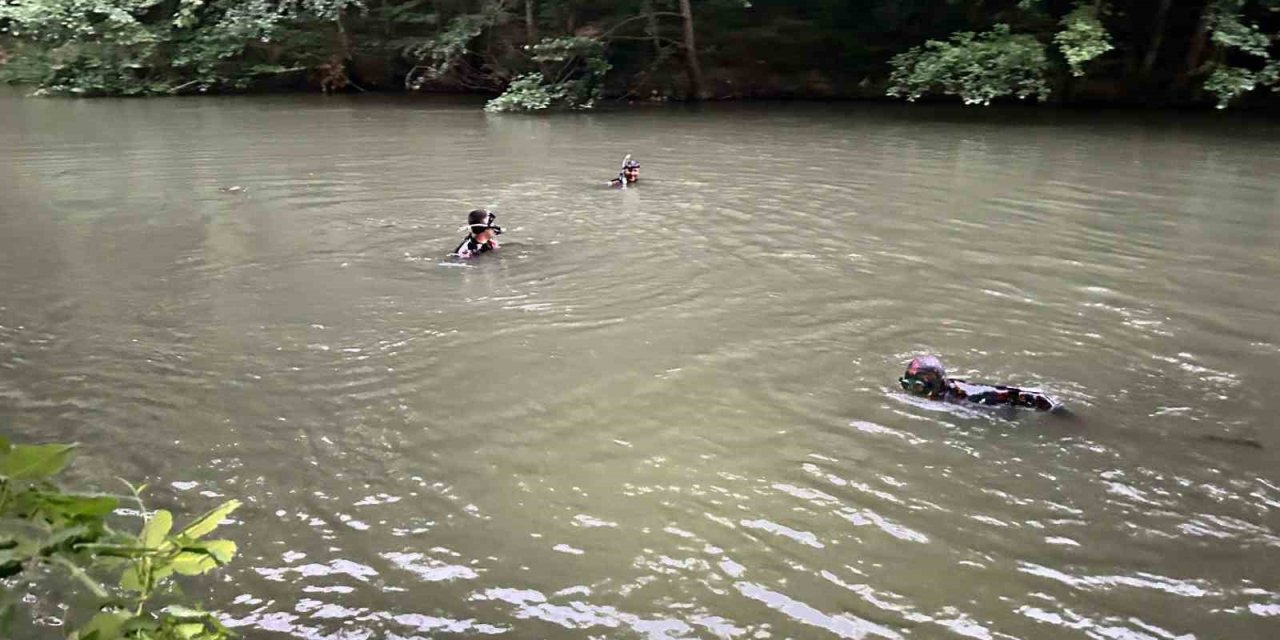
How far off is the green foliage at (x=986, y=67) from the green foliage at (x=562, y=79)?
268 inches

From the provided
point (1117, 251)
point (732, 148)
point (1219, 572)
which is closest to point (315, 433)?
point (1219, 572)

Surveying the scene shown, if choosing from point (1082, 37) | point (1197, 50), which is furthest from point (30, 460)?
point (1197, 50)

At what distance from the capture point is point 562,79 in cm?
2314

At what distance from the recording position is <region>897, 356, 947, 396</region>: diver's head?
5.30m

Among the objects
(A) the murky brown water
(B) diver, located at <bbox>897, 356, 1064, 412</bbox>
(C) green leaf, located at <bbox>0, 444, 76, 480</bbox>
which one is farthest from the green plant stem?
(B) diver, located at <bbox>897, 356, 1064, 412</bbox>

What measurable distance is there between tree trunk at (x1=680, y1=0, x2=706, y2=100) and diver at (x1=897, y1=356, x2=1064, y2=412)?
60.8 ft

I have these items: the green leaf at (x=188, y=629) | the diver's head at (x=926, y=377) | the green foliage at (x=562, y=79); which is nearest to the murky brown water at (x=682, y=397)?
the diver's head at (x=926, y=377)

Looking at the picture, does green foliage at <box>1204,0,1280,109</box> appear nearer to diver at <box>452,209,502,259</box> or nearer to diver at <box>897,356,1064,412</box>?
diver at <box>452,209,502,259</box>

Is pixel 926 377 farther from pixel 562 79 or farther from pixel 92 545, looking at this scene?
pixel 562 79

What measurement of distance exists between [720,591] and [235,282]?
5800 millimetres

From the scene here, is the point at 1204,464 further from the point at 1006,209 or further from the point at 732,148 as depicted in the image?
the point at 732,148

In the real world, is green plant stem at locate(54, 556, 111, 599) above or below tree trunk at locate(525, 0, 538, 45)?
below

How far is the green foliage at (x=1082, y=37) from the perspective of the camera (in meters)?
17.3

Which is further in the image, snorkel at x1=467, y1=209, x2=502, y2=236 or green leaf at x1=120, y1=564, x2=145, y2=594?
snorkel at x1=467, y1=209, x2=502, y2=236
